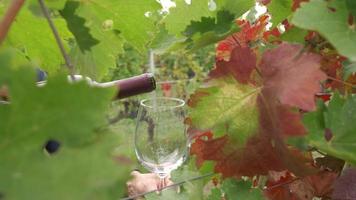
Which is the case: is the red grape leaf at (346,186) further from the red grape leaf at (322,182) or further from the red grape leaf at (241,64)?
the red grape leaf at (241,64)

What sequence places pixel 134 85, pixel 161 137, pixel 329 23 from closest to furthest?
pixel 329 23 → pixel 134 85 → pixel 161 137

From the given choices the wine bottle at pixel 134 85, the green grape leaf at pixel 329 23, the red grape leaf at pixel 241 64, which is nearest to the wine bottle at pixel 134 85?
the wine bottle at pixel 134 85

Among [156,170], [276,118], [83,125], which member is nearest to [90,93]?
[83,125]

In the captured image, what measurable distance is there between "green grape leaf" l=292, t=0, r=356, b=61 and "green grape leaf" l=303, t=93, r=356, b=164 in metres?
0.11

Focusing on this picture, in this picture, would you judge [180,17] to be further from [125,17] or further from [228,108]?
[228,108]

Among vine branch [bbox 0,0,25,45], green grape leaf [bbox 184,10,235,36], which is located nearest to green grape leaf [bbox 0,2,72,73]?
green grape leaf [bbox 184,10,235,36]

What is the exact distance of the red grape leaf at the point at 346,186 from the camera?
0.65 metres

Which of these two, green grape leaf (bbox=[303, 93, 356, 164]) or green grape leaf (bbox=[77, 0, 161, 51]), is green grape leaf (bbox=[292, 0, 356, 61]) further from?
green grape leaf (bbox=[77, 0, 161, 51])

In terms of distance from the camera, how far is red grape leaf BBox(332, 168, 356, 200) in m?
0.65

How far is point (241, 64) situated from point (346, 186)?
0.21m

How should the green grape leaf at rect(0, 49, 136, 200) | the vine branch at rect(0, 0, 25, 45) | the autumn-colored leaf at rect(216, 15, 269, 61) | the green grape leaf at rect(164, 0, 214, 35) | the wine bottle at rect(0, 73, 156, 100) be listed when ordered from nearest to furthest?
1. the green grape leaf at rect(0, 49, 136, 200)
2. the vine branch at rect(0, 0, 25, 45)
3. the wine bottle at rect(0, 73, 156, 100)
4. the green grape leaf at rect(164, 0, 214, 35)
5. the autumn-colored leaf at rect(216, 15, 269, 61)

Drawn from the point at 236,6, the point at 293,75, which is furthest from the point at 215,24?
the point at 293,75

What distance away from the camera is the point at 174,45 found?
71 cm

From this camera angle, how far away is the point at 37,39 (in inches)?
28.5
